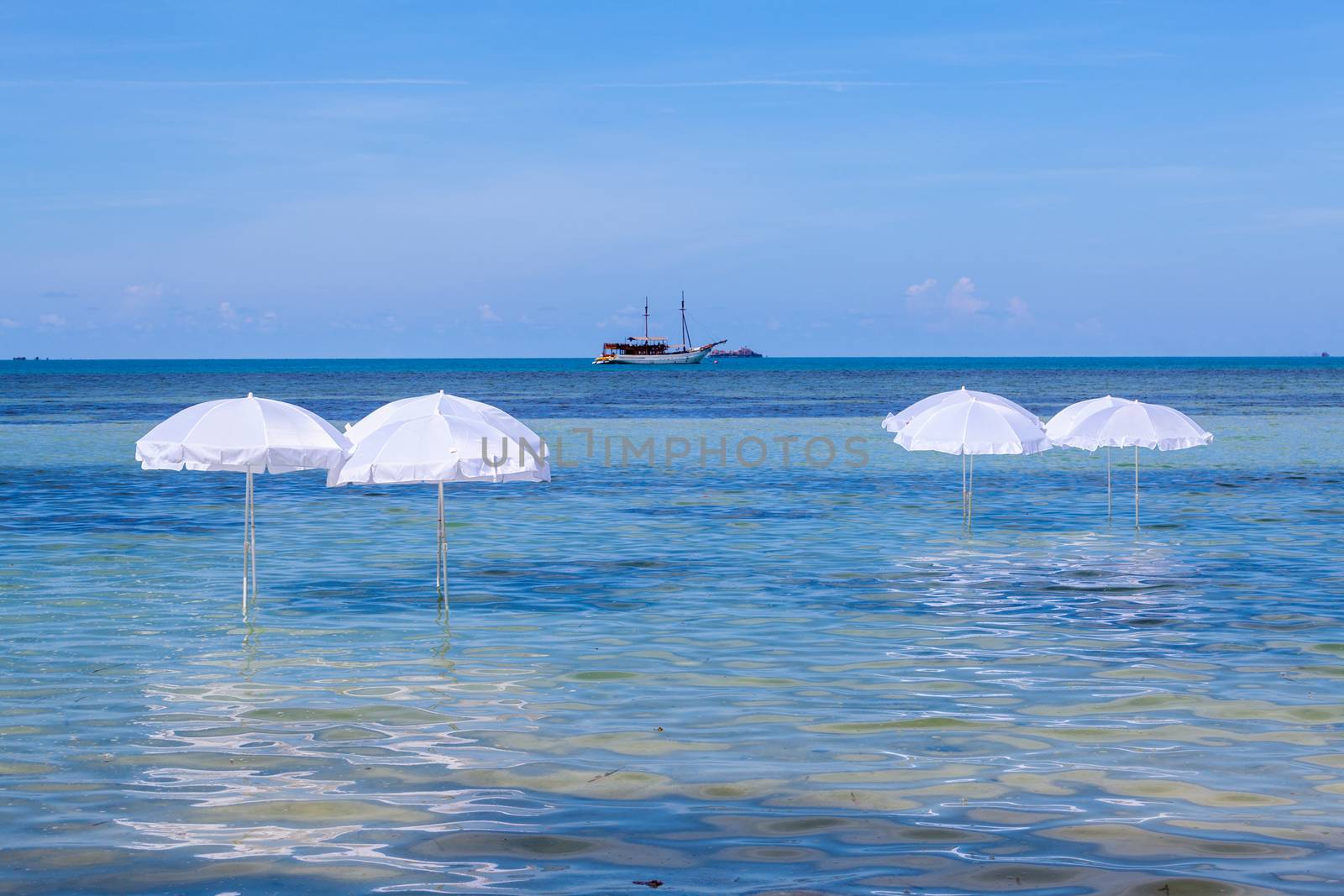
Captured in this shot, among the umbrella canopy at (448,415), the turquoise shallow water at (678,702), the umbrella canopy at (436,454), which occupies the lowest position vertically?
the turquoise shallow water at (678,702)

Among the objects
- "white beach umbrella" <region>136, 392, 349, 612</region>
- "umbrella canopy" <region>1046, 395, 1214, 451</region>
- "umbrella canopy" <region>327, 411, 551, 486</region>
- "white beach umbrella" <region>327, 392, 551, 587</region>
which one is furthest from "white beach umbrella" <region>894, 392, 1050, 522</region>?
"white beach umbrella" <region>136, 392, 349, 612</region>

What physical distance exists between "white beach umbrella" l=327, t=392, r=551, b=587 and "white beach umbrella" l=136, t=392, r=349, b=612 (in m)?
0.30

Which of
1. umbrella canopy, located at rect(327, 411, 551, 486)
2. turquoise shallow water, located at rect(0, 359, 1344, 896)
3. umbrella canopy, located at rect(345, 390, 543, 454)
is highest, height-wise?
umbrella canopy, located at rect(345, 390, 543, 454)

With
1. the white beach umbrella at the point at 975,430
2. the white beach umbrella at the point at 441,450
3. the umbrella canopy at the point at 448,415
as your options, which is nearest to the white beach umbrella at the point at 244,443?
the white beach umbrella at the point at 441,450

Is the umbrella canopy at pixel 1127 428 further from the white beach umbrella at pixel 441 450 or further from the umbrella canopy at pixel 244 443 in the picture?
the umbrella canopy at pixel 244 443

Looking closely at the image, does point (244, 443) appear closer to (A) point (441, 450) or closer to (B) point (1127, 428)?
(A) point (441, 450)

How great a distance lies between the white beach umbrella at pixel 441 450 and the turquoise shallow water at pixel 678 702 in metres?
1.63

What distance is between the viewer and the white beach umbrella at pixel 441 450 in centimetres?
1287

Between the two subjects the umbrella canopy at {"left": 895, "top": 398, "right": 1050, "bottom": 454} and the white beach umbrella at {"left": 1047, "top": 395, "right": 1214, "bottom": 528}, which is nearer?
the umbrella canopy at {"left": 895, "top": 398, "right": 1050, "bottom": 454}

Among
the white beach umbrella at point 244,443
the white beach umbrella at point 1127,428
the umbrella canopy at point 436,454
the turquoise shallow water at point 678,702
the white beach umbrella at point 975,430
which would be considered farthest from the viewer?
the white beach umbrella at point 1127,428

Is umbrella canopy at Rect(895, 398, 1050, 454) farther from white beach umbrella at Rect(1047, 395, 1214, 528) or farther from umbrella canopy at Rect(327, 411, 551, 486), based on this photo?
umbrella canopy at Rect(327, 411, 551, 486)

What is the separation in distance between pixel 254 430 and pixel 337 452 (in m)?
0.82

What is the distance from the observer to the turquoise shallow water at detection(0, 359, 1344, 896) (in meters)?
7.33

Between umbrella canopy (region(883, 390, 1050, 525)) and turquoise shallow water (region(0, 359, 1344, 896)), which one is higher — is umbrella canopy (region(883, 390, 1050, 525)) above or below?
above
